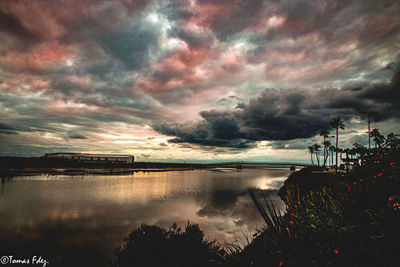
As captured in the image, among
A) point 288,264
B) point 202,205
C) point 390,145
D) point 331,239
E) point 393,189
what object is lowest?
point 202,205

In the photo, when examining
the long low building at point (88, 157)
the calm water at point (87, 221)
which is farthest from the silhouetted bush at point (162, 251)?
the long low building at point (88, 157)

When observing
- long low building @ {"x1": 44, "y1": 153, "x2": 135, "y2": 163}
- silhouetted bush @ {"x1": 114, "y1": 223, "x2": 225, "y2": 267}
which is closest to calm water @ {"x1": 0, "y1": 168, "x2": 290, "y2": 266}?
silhouetted bush @ {"x1": 114, "y1": 223, "x2": 225, "y2": 267}

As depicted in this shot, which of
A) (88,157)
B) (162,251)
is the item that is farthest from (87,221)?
(88,157)

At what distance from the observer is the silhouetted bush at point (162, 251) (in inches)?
298

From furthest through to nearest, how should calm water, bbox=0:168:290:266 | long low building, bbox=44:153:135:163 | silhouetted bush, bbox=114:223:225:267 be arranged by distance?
long low building, bbox=44:153:135:163, calm water, bbox=0:168:290:266, silhouetted bush, bbox=114:223:225:267

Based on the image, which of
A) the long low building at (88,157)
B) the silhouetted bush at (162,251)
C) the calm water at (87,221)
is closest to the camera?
the silhouetted bush at (162,251)

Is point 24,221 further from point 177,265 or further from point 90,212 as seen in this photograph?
point 177,265

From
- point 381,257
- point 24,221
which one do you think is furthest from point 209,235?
point 24,221

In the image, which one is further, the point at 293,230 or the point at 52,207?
the point at 52,207

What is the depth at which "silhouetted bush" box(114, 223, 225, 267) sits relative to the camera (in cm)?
756

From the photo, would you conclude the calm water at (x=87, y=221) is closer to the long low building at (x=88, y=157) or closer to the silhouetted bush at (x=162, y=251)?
the silhouetted bush at (x=162, y=251)

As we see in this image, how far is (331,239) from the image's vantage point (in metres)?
4.24

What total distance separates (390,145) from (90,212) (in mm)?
25813

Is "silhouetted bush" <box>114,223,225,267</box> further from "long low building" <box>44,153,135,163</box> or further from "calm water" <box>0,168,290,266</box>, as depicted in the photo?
"long low building" <box>44,153,135,163</box>
